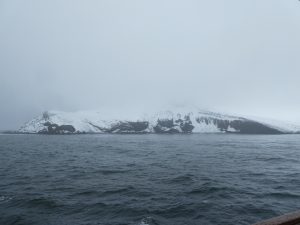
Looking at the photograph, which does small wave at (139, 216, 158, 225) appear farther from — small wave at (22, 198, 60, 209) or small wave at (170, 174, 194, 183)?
small wave at (170, 174, 194, 183)

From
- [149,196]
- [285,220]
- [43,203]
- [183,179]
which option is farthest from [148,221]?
[183,179]

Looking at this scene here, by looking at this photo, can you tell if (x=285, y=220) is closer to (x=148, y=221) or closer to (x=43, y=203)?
(x=148, y=221)

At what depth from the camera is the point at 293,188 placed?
21328 mm

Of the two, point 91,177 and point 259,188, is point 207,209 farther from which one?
point 91,177

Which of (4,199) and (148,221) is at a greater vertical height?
(4,199)

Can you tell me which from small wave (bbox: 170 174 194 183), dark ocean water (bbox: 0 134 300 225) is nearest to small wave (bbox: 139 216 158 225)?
dark ocean water (bbox: 0 134 300 225)

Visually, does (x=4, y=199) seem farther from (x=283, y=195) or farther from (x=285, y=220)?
(x=283, y=195)

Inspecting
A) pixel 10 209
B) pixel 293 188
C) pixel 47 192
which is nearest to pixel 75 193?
Answer: pixel 47 192

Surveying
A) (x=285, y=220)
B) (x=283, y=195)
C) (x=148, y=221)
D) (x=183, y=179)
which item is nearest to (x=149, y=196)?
(x=148, y=221)

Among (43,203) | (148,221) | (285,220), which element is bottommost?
(148,221)

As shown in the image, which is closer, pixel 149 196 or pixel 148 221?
pixel 148 221

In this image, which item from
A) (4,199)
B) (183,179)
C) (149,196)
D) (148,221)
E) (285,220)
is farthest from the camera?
(183,179)

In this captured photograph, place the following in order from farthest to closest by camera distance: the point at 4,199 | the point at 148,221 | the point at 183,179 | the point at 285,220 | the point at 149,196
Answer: the point at 183,179 < the point at 149,196 < the point at 4,199 < the point at 148,221 < the point at 285,220

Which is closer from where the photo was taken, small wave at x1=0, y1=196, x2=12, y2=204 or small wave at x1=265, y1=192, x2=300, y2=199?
small wave at x1=0, y1=196, x2=12, y2=204
